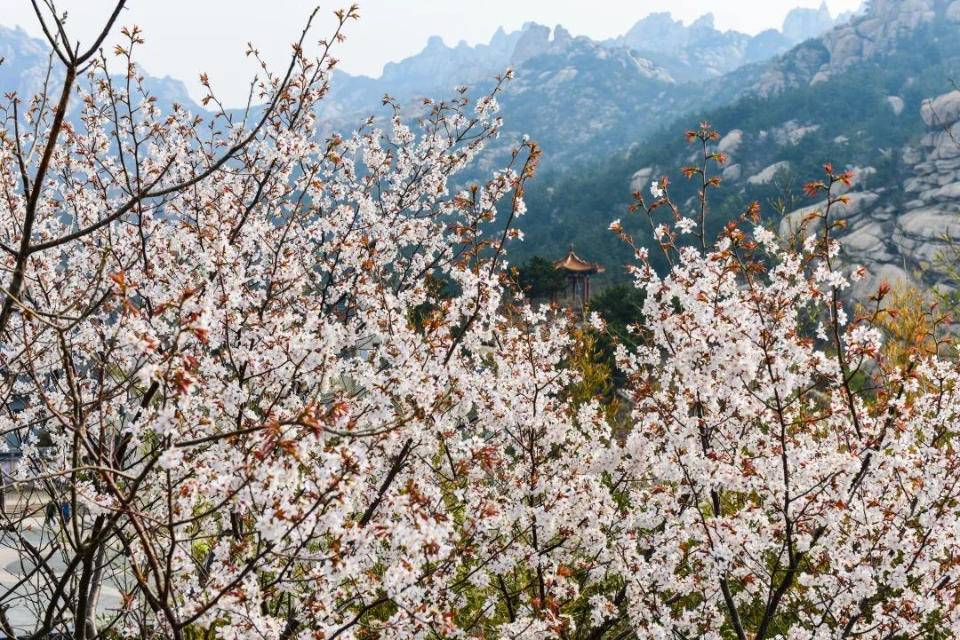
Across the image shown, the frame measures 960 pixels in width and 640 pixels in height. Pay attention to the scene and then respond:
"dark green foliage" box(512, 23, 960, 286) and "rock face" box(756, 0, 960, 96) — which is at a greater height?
"rock face" box(756, 0, 960, 96)

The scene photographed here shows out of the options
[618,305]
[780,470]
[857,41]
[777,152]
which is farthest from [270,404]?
[857,41]

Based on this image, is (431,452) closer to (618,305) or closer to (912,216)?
(618,305)

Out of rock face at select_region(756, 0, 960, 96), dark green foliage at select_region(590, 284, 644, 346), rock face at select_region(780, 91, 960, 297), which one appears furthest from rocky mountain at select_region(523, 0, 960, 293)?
dark green foliage at select_region(590, 284, 644, 346)

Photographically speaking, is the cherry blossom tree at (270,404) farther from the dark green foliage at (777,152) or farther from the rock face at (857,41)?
the rock face at (857,41)

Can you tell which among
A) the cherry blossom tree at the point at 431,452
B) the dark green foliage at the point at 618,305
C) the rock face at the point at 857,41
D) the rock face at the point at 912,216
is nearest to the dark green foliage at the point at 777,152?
the rock face at the point at 912,216

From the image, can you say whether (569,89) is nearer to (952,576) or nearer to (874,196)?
(874,196)

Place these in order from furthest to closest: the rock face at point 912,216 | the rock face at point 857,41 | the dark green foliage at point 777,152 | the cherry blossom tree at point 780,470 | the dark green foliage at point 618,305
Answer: the rock face at point 857,41, the dark green foliage at point 777,152, the rock face at point 912,216, the dark green foliage at point 618,305, the cherry blossom tree at point 780,470

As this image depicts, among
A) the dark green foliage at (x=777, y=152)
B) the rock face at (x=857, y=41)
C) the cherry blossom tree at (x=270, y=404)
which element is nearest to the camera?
the cherry blossom tree at (x=270, y=404)

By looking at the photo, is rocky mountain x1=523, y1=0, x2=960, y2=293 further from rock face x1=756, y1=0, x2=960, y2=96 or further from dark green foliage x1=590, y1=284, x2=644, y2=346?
dark green foliage x1=590, y1=284, x2=644, y2=346

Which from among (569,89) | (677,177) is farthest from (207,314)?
(569,89)

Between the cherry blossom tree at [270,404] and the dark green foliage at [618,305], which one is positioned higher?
the dark green foliage at [618,305]

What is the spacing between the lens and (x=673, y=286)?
505 centimetres

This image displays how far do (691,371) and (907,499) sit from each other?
2.38 m

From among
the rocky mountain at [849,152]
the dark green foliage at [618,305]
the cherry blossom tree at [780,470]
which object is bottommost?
the cherry blossom tree at [780,470]
